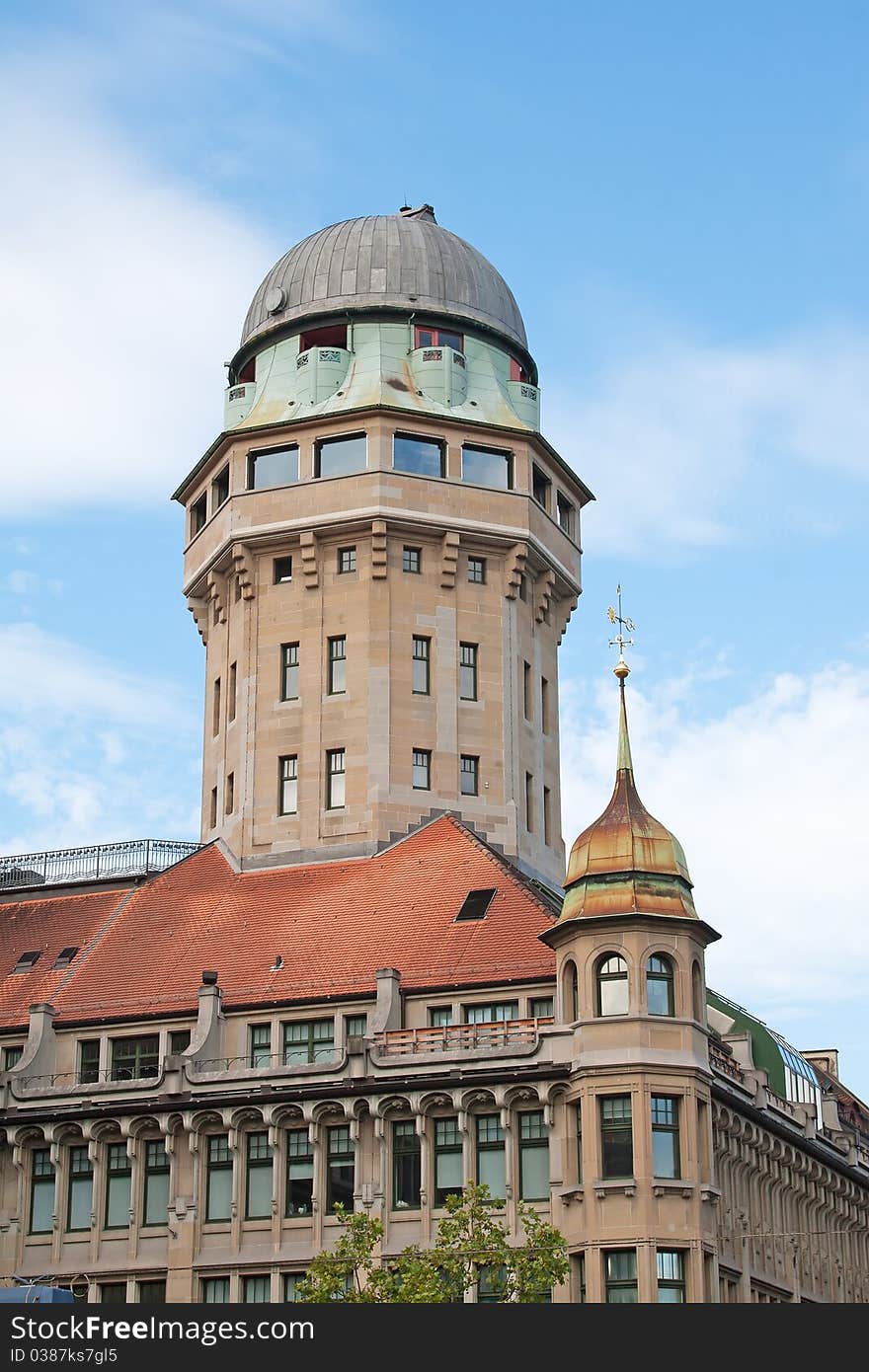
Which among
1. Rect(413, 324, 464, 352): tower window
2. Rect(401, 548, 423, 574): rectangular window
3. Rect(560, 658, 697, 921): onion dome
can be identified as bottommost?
Rect(560, 658, 697, 921): onion dome

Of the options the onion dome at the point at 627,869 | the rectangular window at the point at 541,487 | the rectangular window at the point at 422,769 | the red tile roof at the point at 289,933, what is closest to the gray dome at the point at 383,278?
the rectangular window at the point at 541,487

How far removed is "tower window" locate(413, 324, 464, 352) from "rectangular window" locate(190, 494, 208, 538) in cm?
1080

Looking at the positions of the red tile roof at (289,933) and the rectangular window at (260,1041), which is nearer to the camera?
the red tile roof at (289,933)

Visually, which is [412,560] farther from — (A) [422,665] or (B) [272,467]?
(B) [272,467]

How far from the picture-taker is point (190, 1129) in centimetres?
7231

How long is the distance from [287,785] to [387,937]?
1062 cm

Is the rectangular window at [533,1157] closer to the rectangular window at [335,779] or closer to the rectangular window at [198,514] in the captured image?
the rectangular window at [335,779]

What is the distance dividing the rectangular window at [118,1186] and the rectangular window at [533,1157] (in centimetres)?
1304

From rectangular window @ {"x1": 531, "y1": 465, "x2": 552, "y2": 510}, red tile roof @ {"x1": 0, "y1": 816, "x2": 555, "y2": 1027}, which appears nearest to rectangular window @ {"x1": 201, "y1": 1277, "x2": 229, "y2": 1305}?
red tile roof @ {"x1": 0, "y1": 816, "x2": 555, "y2": 1027}

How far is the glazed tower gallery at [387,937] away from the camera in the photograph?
6856cm

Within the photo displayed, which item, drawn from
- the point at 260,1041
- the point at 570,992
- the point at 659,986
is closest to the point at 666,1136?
the point at 659,986

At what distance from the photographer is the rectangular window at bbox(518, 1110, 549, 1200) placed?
224 ft

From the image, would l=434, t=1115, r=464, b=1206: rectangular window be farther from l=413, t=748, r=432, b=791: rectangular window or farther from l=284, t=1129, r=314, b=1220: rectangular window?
l=413, t=748, r=432, b=791: rectangular window
